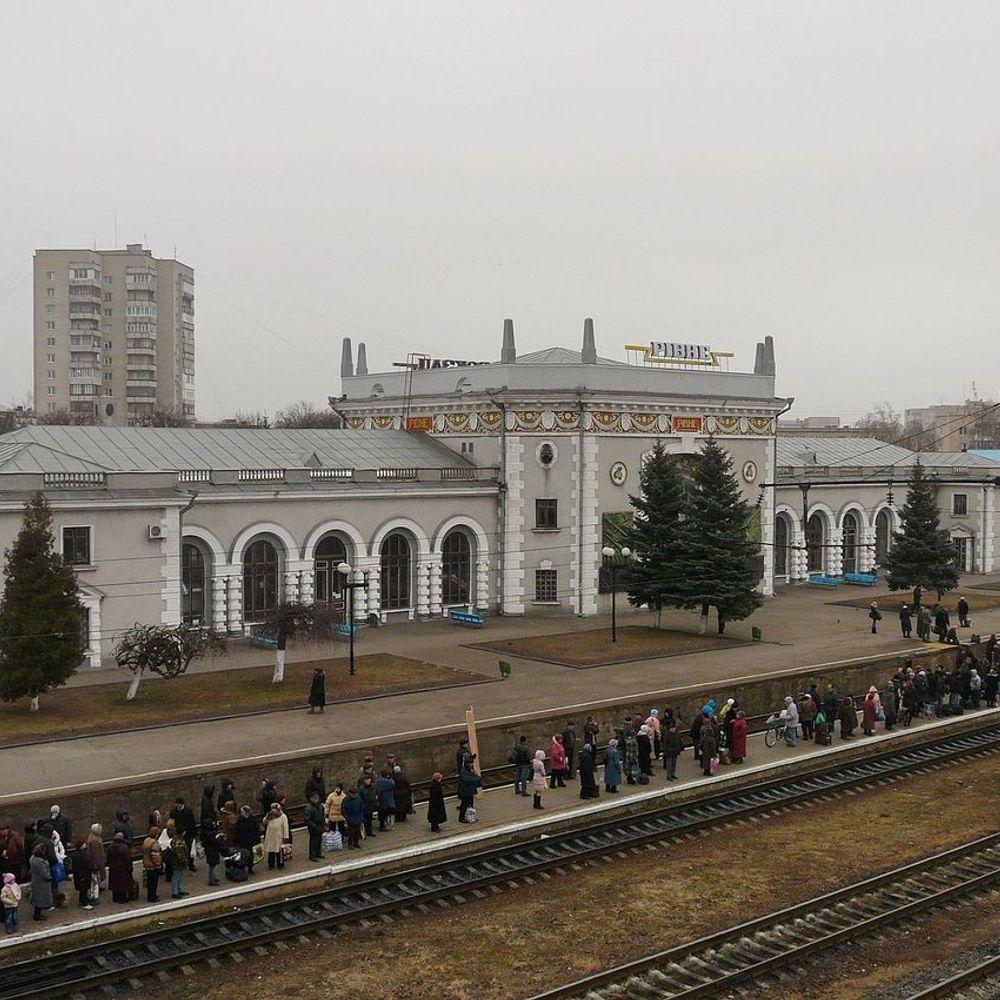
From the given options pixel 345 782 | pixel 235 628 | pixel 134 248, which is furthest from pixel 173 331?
pixel 345 782

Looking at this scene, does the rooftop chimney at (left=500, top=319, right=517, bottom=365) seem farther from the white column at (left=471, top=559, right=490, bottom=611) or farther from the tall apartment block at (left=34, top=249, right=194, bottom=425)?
the tall apartment block at (left=34, top=249, right=194, bottom=425)

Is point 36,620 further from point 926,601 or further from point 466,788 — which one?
point 926,601

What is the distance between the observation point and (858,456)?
59875 mm

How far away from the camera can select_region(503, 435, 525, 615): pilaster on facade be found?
4259 centimetres

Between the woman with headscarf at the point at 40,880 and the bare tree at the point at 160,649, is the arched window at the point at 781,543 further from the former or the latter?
the woman with headscarf at the point at 40,880

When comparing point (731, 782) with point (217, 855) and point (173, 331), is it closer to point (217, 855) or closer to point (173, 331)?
point (217, 855)

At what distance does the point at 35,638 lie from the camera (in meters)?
25.7

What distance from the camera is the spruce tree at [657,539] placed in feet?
128

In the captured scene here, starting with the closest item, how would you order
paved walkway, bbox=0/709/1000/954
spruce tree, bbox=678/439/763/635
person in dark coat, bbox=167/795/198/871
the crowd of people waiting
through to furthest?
paved walkway, bbox=0/709/1000/954 < the crowd of people waiting < person in dark coat, bbox=167/795/198/871 < spruce tree, bbox=678/439/763/635

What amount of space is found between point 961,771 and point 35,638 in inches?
760

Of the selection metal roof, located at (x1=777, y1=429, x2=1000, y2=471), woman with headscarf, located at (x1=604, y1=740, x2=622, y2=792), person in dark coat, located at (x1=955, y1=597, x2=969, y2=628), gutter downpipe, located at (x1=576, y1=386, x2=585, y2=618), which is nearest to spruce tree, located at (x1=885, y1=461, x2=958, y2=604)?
person in dark coat, located at (x1=955, y1=597, x2=969, y2=628)

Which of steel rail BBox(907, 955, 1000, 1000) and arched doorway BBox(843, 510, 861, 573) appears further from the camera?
arched doorway BBox(843, 510, 861, 573)

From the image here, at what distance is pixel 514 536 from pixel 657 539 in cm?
566

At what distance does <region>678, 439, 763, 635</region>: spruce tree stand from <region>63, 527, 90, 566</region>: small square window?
17.7 m
